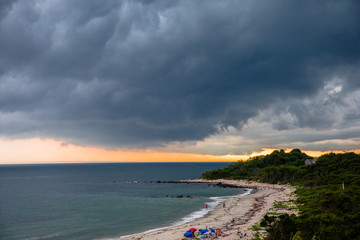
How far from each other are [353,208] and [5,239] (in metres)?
47.5

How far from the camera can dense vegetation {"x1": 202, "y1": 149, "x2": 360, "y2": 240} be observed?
2017 centimetres

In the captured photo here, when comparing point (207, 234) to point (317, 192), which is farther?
point (317, 192)

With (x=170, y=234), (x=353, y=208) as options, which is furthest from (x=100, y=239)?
(x=353, y=208)

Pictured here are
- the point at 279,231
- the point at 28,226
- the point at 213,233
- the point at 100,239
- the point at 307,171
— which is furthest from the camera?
the point at 307,171

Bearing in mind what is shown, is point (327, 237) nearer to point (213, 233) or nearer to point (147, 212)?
point (213, 233)

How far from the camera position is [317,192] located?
48.0 metres

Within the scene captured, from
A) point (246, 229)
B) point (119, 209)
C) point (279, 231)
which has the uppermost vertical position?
point (279, 231)

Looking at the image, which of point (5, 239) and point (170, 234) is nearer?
point (170, 234)

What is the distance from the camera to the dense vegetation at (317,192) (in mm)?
20172

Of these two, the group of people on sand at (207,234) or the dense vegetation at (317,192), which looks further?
the group of people on sand at (207,234)

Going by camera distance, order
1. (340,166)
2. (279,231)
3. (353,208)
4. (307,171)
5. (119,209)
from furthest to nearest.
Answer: (307,171) → (340,166) → (119,209) → (353,208) → (279,231)

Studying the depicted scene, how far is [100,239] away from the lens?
116ft

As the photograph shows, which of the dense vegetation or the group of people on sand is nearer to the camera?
the dense vegetation

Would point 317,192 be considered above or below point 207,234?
above
